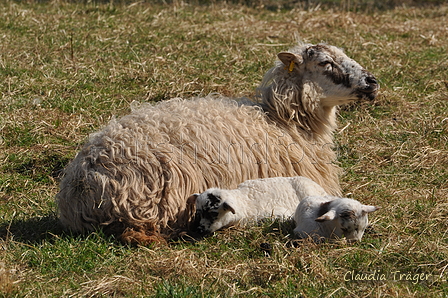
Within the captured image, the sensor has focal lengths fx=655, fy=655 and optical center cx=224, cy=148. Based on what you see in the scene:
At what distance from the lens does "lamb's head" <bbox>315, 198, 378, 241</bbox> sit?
441 cm

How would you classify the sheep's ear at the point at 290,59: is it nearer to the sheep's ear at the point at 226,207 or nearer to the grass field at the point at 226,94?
the grass field at the point at 226,94

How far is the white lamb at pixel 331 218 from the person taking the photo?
441 centimetres

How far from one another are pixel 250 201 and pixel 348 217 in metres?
0.83

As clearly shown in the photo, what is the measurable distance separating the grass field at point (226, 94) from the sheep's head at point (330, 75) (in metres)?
0.86

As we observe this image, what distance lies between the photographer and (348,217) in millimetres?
4410

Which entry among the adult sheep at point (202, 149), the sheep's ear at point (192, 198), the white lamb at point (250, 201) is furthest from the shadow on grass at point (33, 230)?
the white lamb at point (250, 201)

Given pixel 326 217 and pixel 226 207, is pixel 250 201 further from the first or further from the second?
pixel 326 217

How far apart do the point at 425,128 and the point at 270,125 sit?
226 centimetres

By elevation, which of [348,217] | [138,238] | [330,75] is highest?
[330,75]

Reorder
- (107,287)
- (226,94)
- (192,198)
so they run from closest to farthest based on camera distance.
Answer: (107,287) < (192,198) < (226,94)

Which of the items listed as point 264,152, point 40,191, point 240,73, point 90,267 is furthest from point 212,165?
point 240,73

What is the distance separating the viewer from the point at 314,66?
5965 mm

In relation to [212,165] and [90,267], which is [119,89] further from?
[90,267]

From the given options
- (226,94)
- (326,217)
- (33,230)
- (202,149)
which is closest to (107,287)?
(33,230)
